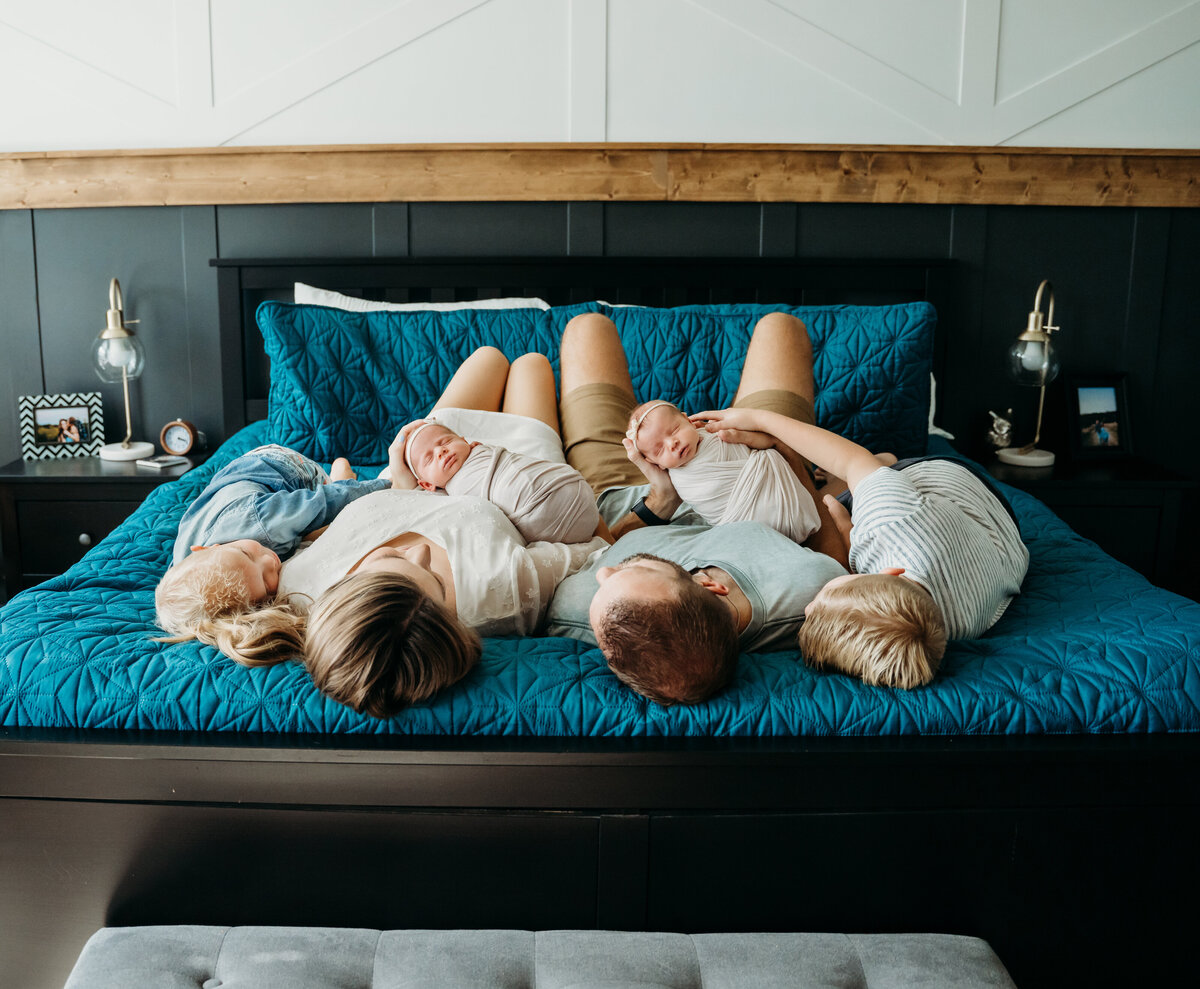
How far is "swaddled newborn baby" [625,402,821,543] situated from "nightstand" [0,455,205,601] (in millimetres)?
1454

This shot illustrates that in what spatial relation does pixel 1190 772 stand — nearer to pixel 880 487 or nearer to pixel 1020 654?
pixel 1020 654

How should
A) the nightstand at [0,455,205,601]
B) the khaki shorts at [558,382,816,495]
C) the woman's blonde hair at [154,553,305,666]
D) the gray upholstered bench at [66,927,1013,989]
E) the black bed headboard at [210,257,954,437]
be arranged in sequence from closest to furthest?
the gray upholstered bench at [66,927,1013,989], the woman's blonde hair at [154,553,305,666], the khaki shorts at [558,382,816,495], the nightstand at [0,455,205,601], the black bed headboard at [210,257,954,437]

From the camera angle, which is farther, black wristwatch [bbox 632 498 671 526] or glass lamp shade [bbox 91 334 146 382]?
glass lamp shade [bbox 91 334 146 382]

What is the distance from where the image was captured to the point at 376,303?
8.68 ft

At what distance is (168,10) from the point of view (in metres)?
2.71

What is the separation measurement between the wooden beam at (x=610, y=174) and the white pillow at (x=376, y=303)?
0.31m

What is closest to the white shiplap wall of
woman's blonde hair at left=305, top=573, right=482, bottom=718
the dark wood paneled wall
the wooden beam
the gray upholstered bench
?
the wooden beam

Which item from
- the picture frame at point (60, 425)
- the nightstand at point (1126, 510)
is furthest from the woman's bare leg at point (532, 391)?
the picture frame at point (60, 425)

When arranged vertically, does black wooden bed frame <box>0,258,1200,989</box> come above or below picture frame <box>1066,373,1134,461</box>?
below

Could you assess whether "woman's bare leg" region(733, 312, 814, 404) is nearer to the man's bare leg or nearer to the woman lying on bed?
the man's bare leg

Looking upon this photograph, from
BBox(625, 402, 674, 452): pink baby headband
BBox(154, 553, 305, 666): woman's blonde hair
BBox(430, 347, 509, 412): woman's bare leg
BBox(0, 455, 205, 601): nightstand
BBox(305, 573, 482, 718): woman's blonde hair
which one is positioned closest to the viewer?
BBox(305, 573, 482, 718): woman's blonde hair

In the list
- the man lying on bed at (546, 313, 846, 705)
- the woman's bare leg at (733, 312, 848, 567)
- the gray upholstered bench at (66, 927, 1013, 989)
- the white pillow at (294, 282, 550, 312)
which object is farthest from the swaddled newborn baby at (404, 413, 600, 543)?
the white pillow at (294, 282, 550, 312)

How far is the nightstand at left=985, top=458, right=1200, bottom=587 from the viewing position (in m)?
2.54

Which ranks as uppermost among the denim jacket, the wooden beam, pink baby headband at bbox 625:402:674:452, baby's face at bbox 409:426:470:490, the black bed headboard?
the wooden beam
